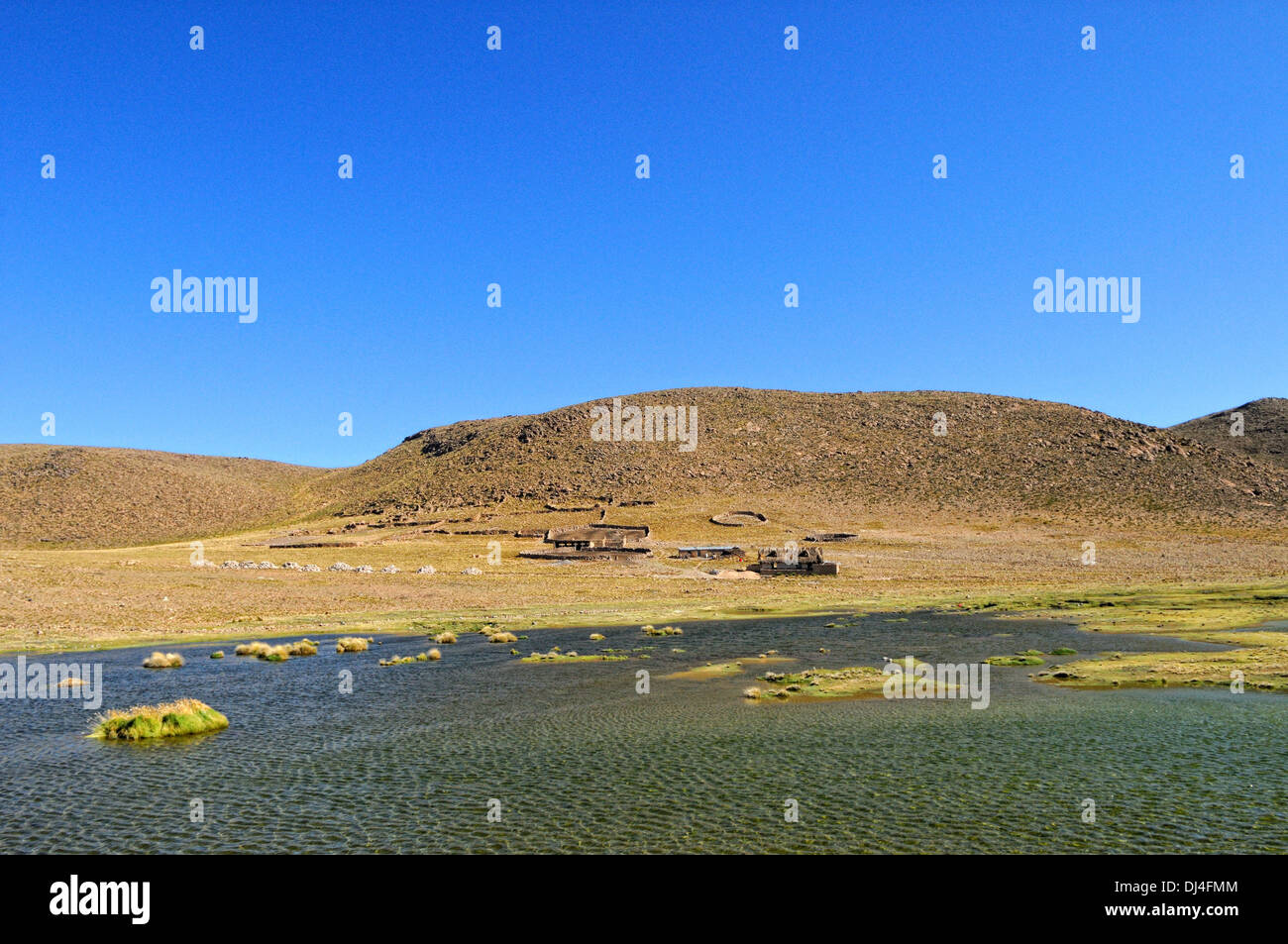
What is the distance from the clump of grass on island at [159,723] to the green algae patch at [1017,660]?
26058 mm

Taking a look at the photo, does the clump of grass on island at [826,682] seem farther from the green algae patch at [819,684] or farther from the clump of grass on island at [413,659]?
the clump of grass on island at [413,659]

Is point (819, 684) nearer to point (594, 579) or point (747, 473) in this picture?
point (594, 579)

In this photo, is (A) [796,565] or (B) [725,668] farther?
(A) [796,565]

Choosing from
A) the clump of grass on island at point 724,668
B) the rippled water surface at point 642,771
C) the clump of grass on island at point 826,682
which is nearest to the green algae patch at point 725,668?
the clump of grass on island at point 724,668

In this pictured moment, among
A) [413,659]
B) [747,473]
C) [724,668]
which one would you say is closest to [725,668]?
[724,668]

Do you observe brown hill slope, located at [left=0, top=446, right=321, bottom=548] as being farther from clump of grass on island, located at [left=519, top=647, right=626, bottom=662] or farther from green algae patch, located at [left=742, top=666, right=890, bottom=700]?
green algae patch, located at [left=742, top=666, right=890, bottom=700]

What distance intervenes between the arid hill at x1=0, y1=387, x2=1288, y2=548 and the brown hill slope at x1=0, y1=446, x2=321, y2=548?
1.40 ft

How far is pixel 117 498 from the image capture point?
487 feet

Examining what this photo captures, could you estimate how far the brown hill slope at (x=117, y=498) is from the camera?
440 ft

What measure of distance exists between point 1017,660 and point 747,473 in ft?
340

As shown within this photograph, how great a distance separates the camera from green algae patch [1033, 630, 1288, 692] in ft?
83.9
